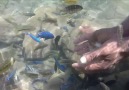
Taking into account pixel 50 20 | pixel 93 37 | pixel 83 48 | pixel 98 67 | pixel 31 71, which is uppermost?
pixel 93 37

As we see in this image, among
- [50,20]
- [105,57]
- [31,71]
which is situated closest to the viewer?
[105,57]

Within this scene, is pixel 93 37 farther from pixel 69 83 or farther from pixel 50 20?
pixel 50 20

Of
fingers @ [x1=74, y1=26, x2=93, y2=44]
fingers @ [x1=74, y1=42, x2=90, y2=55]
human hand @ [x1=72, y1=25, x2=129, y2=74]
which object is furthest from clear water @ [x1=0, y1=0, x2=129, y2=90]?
human hand @ [x1=72, y1=25, x2=129, y2=74]

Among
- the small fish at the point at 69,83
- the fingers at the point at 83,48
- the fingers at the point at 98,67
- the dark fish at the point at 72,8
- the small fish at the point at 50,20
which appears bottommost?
the small fish at the point at 50,20

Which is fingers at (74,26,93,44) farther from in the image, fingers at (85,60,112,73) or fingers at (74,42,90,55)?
fingers at (85,60,112,73)

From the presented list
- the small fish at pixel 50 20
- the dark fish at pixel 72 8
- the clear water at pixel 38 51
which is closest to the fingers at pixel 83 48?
the clear water at pixel 38 51

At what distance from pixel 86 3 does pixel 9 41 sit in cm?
892

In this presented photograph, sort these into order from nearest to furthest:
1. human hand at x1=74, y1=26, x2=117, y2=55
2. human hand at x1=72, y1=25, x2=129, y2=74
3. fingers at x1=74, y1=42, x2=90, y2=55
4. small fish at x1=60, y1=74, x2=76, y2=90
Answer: human hand at x1=72, y1=25, x2=129, y2=74
human hand at x1=74, y1=26, x2=117, y2=55
small fish at x1=60, y1=74, x2=76, y2=90
fingers at x1=74, y1=42, x2=90, y2=55

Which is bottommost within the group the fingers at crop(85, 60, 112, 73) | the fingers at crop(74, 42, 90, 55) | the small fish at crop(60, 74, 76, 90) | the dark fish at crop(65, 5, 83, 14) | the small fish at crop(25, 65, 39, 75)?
the small fish at crop(25, 65, 39, 75)

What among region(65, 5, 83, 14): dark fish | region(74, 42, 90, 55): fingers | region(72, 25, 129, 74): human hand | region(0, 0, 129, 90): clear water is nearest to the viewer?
region(72, 25, 129, 74): human hand

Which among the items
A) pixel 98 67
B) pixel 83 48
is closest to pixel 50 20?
pixel 83 48

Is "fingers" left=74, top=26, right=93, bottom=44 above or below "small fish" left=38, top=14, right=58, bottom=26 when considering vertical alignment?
above

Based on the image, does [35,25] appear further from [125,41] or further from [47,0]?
[47,0]

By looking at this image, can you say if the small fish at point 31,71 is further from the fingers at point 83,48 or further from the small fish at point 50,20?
the small fish at point 50,20
